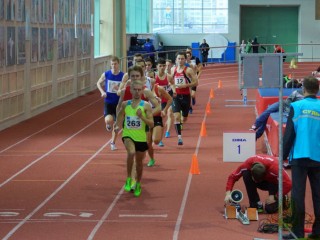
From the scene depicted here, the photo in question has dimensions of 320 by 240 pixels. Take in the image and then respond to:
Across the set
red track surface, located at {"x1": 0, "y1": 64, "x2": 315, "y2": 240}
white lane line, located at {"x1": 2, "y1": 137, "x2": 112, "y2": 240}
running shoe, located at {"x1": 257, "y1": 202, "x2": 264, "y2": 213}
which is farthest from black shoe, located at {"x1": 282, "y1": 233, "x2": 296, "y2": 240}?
white lane line, located at {"x1": 2, "y1": 137, "x2": 112, "y2": 240}

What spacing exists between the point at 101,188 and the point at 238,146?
3.25 metres

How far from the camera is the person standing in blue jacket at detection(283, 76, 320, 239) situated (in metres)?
9.49

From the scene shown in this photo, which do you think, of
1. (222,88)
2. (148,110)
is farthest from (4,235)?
(222,88)

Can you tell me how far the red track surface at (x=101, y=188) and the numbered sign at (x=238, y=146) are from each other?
0.18 meters

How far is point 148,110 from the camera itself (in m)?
12.8

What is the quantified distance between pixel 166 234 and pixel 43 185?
3.95 m

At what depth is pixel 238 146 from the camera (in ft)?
51.5

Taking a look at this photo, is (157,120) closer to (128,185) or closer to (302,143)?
(128,185)

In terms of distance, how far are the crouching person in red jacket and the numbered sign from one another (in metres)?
3.85

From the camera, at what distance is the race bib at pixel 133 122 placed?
1273 centimetres

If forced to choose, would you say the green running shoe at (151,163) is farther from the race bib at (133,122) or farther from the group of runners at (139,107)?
the race bib at (133,122)

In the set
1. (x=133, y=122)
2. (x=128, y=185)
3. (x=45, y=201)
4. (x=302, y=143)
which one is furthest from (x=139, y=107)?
(x=302, y=143)

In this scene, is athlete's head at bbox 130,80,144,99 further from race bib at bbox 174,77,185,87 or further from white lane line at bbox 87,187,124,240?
race bib at bbox 174,77,185,87

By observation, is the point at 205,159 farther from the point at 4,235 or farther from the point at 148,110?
the point at 4,235
